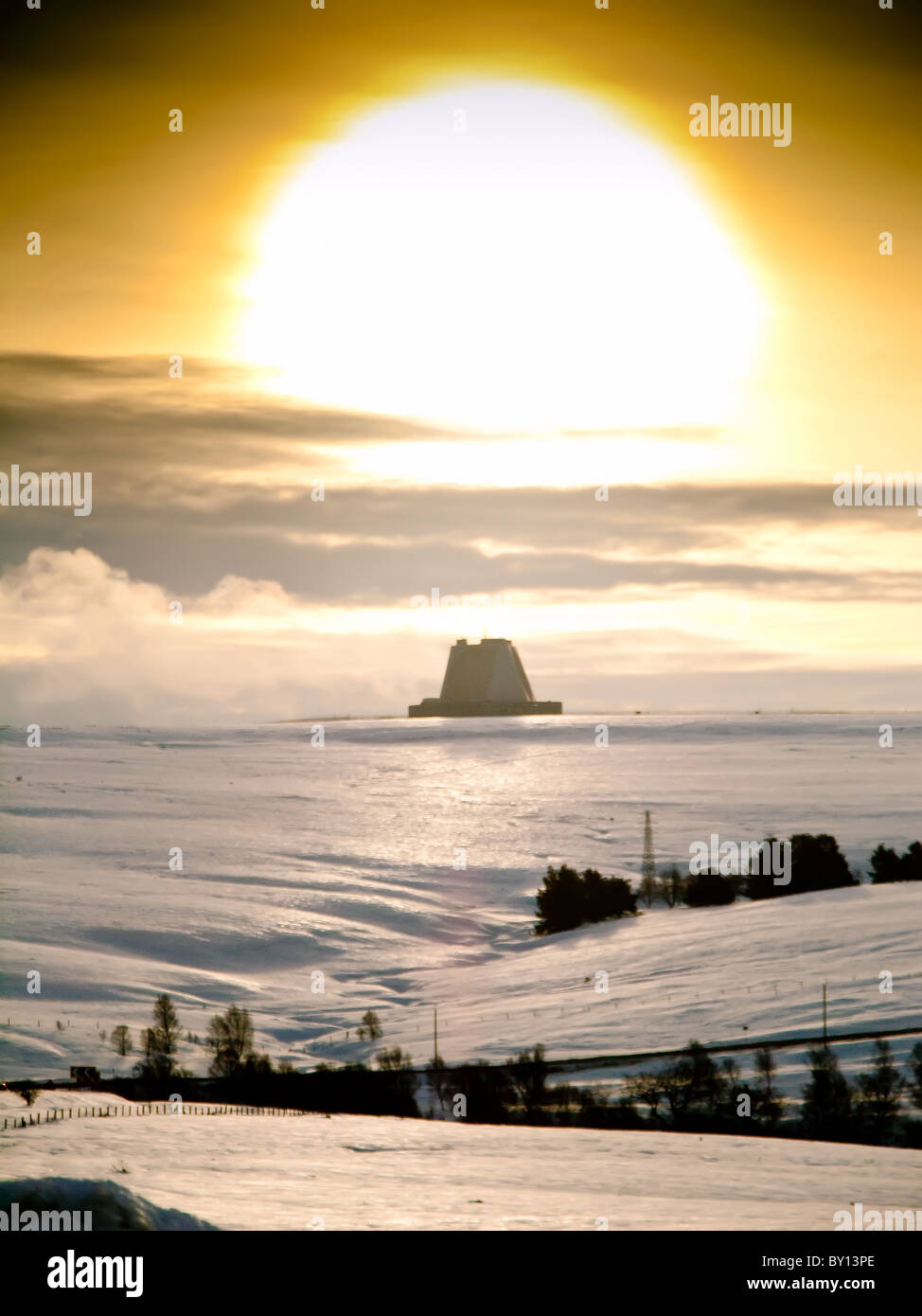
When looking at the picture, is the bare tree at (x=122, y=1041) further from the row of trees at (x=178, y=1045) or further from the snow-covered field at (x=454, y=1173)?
the snow-covered field at (x=454, y=1173)

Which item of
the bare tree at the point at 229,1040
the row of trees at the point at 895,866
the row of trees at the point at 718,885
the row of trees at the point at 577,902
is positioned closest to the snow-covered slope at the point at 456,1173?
the bare tree at the point at 229,1040

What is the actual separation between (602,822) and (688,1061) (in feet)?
224

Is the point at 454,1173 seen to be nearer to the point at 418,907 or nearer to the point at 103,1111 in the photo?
the point at 103,1111

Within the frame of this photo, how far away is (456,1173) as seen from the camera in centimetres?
1652

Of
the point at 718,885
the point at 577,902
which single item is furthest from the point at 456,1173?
the point at 718,885

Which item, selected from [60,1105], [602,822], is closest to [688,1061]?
[60,1105]

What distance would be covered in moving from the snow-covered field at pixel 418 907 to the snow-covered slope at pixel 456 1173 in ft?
62.9

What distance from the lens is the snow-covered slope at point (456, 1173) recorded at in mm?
11273

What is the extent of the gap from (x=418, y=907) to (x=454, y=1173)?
5874 centimetres

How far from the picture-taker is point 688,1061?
37094mm

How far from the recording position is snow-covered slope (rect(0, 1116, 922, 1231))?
37.0 ft

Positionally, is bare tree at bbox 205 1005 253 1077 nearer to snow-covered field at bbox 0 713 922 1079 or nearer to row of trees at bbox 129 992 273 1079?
row of trees at bbox 129 992 273 1079
